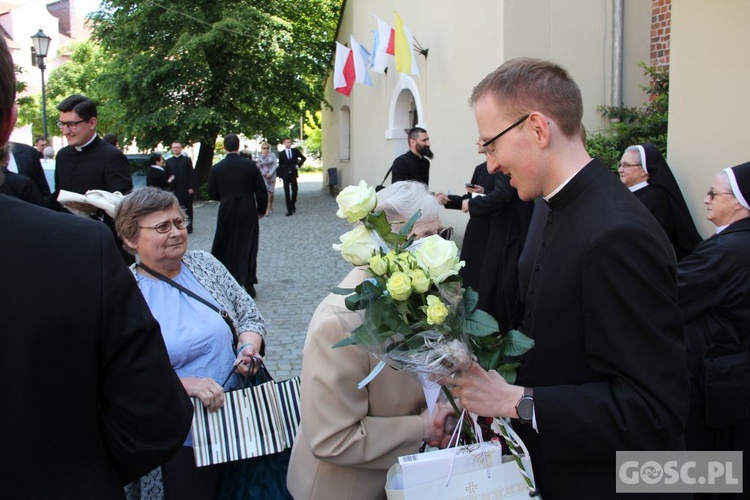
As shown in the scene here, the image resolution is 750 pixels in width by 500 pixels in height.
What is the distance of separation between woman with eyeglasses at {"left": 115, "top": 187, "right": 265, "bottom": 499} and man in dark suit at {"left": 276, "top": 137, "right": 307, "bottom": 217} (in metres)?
16.1

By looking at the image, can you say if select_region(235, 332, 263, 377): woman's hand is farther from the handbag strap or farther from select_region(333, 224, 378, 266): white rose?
select_region(333, 224, 378, 266): white rose

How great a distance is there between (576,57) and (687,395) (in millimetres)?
7971

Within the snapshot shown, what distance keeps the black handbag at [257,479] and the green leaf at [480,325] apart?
55.0 inches

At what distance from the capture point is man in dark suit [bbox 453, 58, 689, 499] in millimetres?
1712

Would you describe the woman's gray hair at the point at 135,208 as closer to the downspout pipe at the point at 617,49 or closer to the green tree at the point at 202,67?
the downspout pipe at the point at 617,49

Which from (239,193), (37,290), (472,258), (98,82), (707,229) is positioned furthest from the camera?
(98,82)

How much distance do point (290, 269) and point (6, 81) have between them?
9954 mm

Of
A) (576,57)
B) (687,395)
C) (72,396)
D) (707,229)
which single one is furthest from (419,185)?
(576,57)

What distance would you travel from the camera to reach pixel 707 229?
17.0 ft

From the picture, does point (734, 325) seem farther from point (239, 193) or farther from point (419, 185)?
point (239, 193)

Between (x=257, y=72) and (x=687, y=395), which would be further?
(x=257, y=72)

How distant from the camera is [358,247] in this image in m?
1.99

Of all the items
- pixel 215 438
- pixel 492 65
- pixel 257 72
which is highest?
pixel 257 72

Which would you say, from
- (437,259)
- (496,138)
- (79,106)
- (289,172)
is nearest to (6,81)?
(437,259)
